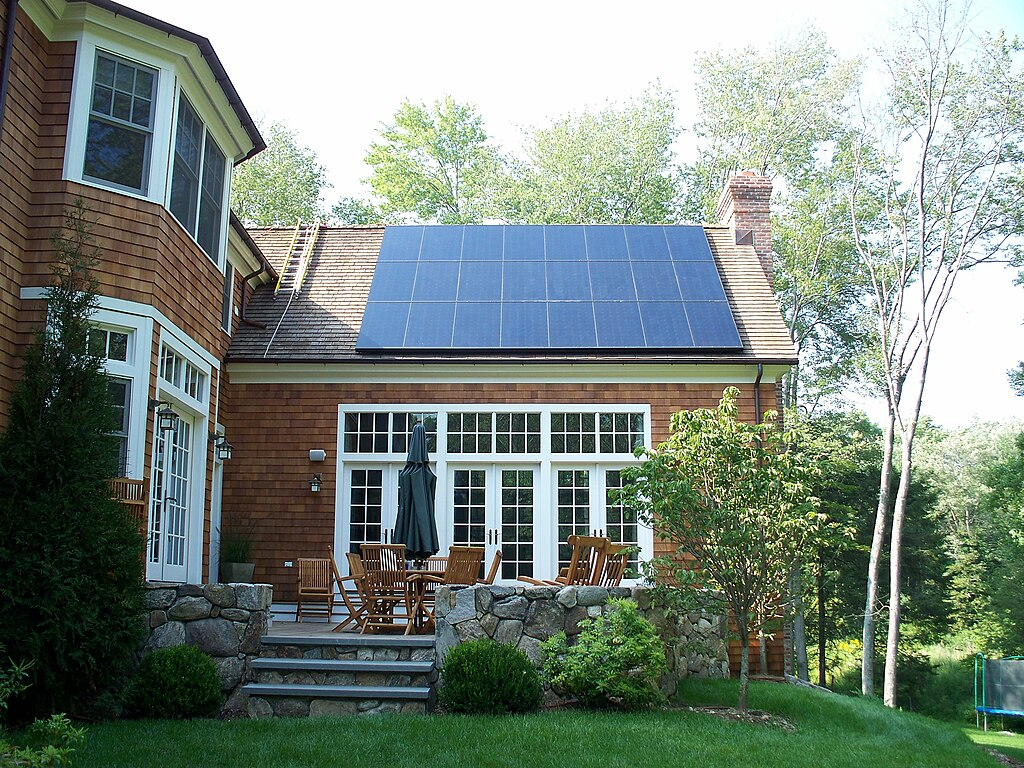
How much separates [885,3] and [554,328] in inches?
431

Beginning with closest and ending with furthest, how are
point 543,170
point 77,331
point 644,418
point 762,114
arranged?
point 77,331, point 644,418, point 762,114, point 543,170

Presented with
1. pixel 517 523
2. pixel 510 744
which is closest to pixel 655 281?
pixel 517 523

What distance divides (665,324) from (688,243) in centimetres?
260

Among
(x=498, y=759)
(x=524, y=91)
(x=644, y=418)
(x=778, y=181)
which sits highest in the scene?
(x=524, y=91)

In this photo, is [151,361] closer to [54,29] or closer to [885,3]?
[54,29]

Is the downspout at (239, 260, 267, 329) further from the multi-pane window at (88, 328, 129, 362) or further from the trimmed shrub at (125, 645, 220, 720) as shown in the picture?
the trimmed shrub at (125, 645, 220, 720)

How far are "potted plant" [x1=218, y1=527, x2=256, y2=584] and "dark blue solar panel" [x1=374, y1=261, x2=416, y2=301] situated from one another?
3744 mm

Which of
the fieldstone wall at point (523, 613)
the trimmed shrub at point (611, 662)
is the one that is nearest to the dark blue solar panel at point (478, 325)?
the fieldstone wall at point (523, 613)

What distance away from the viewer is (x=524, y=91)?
2766 centimetres

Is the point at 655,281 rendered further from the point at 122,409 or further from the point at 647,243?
the point at 122,409

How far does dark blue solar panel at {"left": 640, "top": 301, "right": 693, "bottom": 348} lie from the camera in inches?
475

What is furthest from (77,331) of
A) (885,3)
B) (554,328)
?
(885,3)

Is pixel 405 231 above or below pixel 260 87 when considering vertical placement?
below

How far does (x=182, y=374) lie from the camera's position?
378 inches
